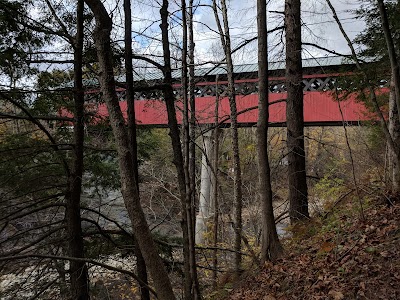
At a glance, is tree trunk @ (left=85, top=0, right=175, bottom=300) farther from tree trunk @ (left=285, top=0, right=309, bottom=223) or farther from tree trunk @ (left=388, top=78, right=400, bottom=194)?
tree trunk @ (left=285, top=0, right=309, bottom=223)

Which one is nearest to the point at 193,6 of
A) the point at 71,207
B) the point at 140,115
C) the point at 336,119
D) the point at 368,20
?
the point at 368,20

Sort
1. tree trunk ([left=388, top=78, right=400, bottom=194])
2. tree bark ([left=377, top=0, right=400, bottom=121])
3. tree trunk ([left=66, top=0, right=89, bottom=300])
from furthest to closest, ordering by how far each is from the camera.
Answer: tree trunk ([left=66, top=0, right=89, bottom=300])
tree trunk ([left=388, top=78, right=400, bottom=194])
tree bark ([left=377, top=0, right=400, bottom=121])

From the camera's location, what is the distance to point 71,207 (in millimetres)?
4824

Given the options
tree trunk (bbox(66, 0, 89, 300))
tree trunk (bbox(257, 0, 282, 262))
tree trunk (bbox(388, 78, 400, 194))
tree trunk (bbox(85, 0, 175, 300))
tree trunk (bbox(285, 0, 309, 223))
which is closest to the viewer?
tree trunk (bbox(85, 0, 175, 300))

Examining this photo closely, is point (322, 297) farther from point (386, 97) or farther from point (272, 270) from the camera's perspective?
point (386, 97)

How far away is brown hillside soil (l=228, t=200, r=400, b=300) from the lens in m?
2.88

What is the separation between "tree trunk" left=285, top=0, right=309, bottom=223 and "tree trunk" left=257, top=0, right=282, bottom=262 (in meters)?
1.41

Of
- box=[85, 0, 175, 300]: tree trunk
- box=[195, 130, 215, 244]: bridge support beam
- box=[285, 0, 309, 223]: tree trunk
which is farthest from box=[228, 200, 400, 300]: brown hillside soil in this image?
box=[195, 130, 215, 244]: bridge support beam

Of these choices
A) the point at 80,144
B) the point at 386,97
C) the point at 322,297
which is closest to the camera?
the point at 322,297

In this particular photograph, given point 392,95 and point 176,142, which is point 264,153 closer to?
point 176,142

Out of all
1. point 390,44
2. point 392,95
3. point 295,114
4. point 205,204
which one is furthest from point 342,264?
point 205,204

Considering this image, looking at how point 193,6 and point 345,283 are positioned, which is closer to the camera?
point 345,283

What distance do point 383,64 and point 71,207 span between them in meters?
5.22

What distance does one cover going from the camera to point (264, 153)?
14.7 ft
